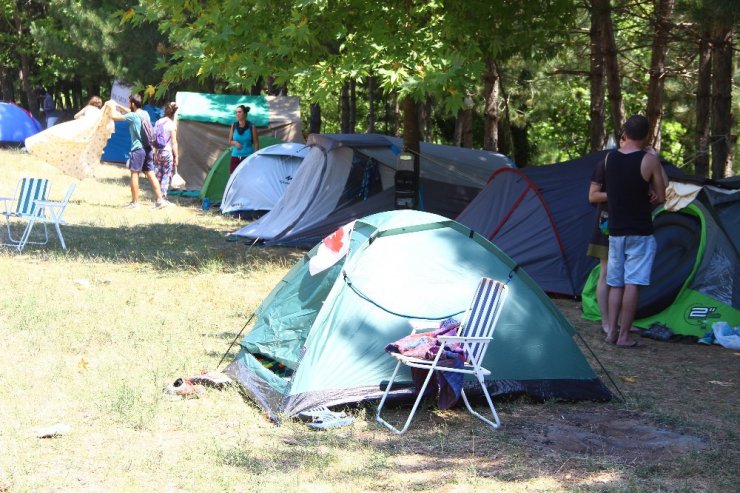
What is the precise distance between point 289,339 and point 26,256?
601 centimetres

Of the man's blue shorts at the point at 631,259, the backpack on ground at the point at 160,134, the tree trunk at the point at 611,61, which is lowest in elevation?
the man's blue shorts at the point at 631,259

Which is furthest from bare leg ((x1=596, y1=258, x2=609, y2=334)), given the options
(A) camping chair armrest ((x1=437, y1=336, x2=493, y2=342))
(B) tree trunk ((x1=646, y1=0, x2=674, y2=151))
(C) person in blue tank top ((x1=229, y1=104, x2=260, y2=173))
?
(C) person in blue tank top ((x1=229, y1=104, x2=260, y2=173))

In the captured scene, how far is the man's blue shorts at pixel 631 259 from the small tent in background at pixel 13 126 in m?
25.1

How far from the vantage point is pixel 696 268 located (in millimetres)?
8070

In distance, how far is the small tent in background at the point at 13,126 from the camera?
1138 inches

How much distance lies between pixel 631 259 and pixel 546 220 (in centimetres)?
231

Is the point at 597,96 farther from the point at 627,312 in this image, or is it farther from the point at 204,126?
the point at 204,126

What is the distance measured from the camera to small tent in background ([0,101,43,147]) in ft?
94.8

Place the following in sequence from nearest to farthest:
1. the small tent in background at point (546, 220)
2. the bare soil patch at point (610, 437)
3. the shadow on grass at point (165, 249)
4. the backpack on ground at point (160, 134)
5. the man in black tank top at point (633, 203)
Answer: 1. the bare soil patch at point (610, 437)
2. the man in black tank top at point (633, 203)
3. the small tent in background at point (546, 220)
4. the shadow on grass at point (165, 249)
5. the backpack on ground at point (160, 134)

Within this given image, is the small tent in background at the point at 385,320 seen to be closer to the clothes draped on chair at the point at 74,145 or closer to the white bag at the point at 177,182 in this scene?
the clothes draped on chair at the point at 74,145

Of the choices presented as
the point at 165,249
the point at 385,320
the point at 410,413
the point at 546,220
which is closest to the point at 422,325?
the point at 385,320

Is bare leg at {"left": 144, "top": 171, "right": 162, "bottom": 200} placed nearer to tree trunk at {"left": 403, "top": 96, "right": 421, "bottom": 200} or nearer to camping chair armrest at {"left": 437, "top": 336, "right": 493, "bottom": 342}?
tree trunk at {"left": 403, "top": 96, "right": 421, "bottom": 200}

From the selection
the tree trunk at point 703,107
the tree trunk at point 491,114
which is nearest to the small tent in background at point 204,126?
the tree trunk at point 491,114

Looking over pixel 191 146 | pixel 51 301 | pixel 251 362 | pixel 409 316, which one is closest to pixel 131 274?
pixel 51 301
